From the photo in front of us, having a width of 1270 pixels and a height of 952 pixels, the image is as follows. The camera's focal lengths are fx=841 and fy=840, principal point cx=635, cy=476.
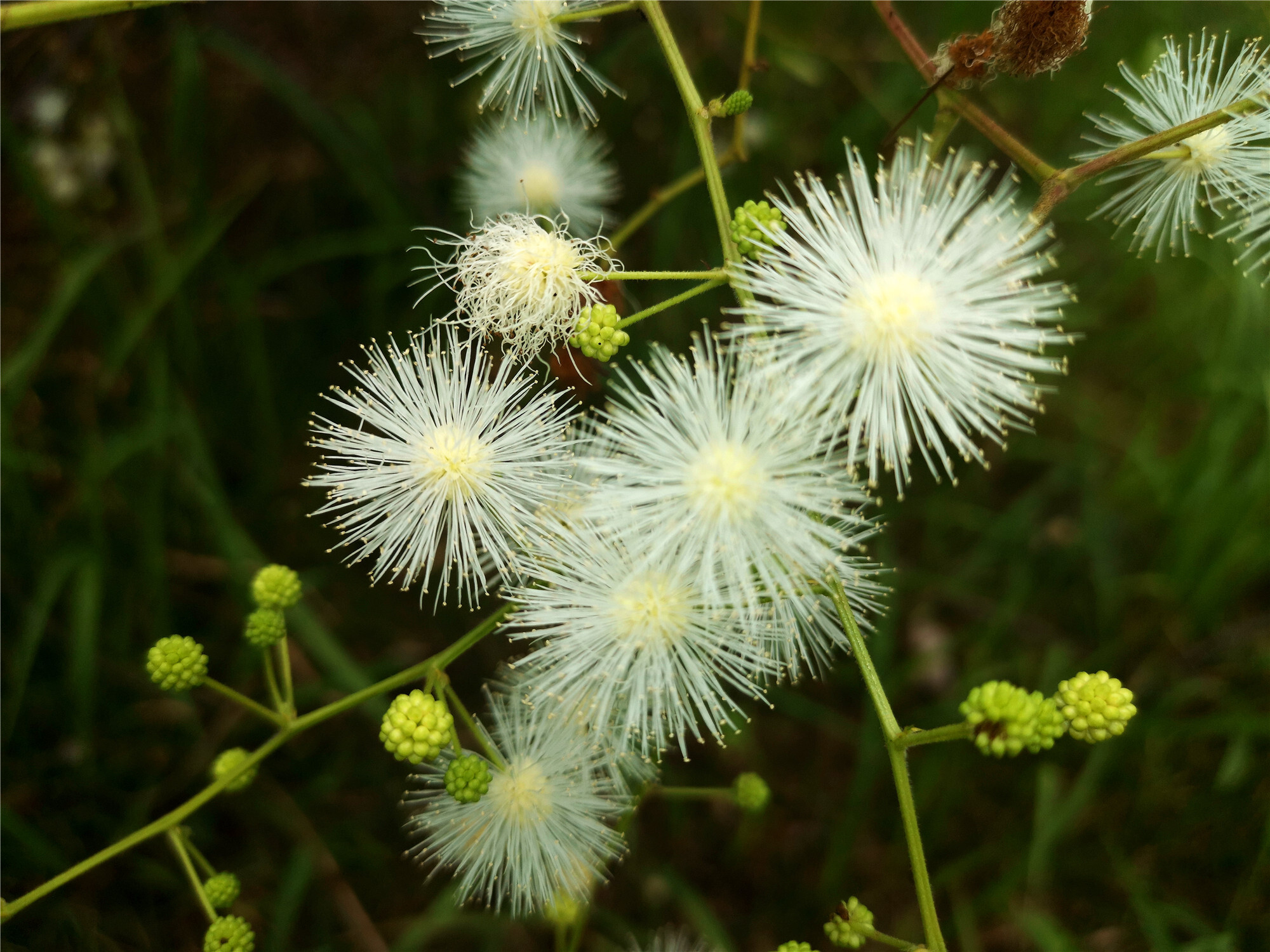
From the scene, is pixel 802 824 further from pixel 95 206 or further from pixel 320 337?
pixel 95 206

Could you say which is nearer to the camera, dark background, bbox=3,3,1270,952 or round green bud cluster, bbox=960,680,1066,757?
round green bud cluster, bbox=960,680,1066,757

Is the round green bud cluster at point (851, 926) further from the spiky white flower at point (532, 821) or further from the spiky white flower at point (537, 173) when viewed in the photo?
the spiky white flower at point (537, 173)

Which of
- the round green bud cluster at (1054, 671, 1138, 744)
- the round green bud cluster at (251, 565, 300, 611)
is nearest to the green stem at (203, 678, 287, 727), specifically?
the round green bud cluster at (251, 565, 300, 611)

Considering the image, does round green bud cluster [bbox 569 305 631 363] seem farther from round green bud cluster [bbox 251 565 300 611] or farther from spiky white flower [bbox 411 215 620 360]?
round green bud cluster [bbox 251 565 300 611]

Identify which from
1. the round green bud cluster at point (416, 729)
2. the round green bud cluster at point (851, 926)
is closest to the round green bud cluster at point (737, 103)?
the round green bud cluster at point (416, 729)

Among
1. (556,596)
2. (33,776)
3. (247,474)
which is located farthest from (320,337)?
(556,596)

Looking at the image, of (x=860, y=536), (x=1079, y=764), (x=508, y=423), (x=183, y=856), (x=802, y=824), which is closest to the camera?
(x=860, y=536)
